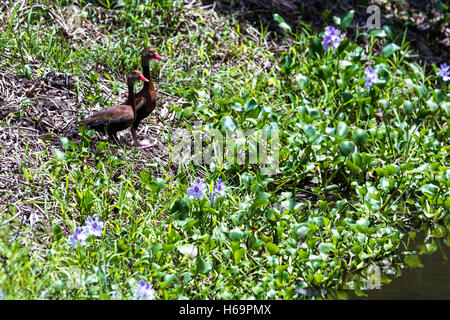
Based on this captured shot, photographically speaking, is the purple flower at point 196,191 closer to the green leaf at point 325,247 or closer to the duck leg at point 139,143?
the green leaf at point 325,247

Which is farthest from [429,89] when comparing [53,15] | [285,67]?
[53,15]

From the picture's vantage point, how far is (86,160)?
4.50 metres

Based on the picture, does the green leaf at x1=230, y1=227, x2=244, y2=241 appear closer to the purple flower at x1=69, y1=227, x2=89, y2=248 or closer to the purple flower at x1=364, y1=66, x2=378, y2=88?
the purple flower at x1=69, y1=227, x2=89, y2=248

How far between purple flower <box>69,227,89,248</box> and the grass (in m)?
0.09

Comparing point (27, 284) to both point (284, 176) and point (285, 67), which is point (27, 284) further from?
point (285, 67)

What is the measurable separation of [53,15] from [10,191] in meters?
2.23

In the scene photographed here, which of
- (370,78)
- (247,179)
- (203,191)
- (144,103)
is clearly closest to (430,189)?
(247,179)

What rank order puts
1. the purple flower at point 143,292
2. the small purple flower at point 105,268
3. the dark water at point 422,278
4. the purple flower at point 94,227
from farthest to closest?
the dark water at point 422,278 → the purple flower at point 94,227 → the small purple flower at point 105,268 → the purple flower at point 143,292

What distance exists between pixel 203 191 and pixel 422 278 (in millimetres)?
1397

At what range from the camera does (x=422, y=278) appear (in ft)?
12.5

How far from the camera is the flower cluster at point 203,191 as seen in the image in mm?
3867

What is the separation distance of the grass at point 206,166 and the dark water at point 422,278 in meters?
0.06

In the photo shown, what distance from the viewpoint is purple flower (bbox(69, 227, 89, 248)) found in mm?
3422

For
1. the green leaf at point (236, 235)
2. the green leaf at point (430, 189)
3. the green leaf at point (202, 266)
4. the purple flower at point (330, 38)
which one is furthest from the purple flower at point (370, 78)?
the green leaf at point (202, 266)
